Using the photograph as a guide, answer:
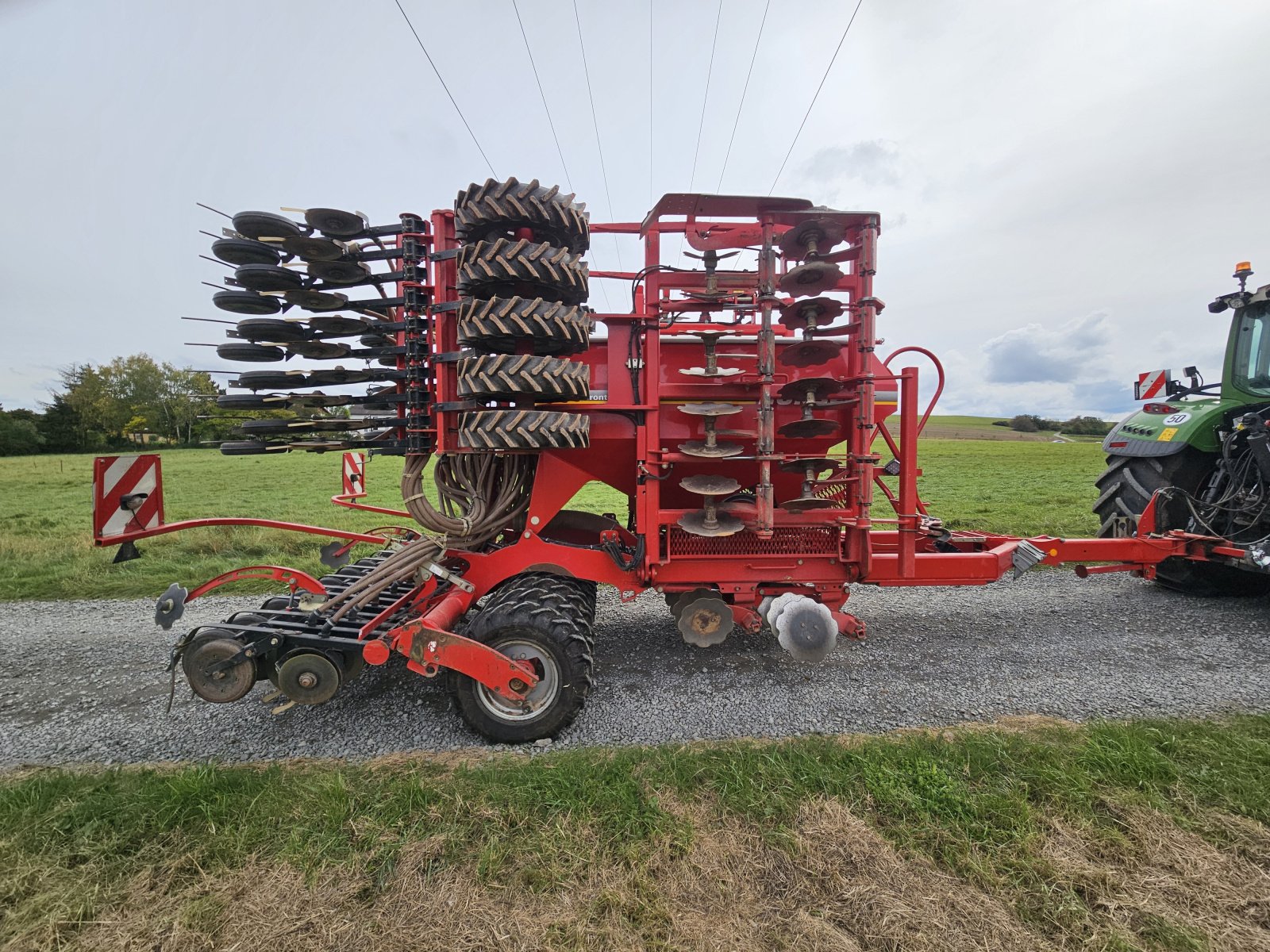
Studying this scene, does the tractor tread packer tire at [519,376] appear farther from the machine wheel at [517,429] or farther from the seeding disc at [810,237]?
the seeding disc at [810,237]

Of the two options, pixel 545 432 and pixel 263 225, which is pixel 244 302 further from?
pixel 545 432

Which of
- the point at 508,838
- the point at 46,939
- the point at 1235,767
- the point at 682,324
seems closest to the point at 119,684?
the point at 46,939

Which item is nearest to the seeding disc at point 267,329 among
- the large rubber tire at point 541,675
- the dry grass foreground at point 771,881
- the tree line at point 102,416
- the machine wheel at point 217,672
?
the machine wheel at point 217,672

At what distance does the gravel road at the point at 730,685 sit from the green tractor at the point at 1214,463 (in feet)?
1.29

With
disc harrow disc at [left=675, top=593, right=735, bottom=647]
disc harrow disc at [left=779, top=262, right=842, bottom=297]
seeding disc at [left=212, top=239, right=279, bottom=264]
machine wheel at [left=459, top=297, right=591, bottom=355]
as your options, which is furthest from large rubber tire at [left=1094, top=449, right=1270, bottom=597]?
seeding disc at [left=212, top=239, right=279, bottom=264]

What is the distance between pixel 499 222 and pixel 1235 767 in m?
4.52

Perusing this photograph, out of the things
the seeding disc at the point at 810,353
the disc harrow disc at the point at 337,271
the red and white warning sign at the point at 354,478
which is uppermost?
the disc harrow disc at the point at 337,271

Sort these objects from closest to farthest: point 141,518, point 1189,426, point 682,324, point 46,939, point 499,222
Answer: point 46,939 → point 499,222 → point 141,518 → point 682,324 → point 1189,426

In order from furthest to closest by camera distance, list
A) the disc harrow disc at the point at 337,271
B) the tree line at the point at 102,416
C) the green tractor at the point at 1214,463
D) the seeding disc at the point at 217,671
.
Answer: the tree line at the point at 102,416
the green tractor at the point at 1214,463
the disc harrow disc at the point at 337,271
the seeding disc at the point at 217,671

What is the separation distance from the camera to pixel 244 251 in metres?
3.09

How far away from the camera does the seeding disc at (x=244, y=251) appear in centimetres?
306

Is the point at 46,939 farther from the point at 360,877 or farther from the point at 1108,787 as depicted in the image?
the point at 1108,787

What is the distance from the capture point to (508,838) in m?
2.08

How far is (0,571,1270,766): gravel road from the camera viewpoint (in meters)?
2.98
